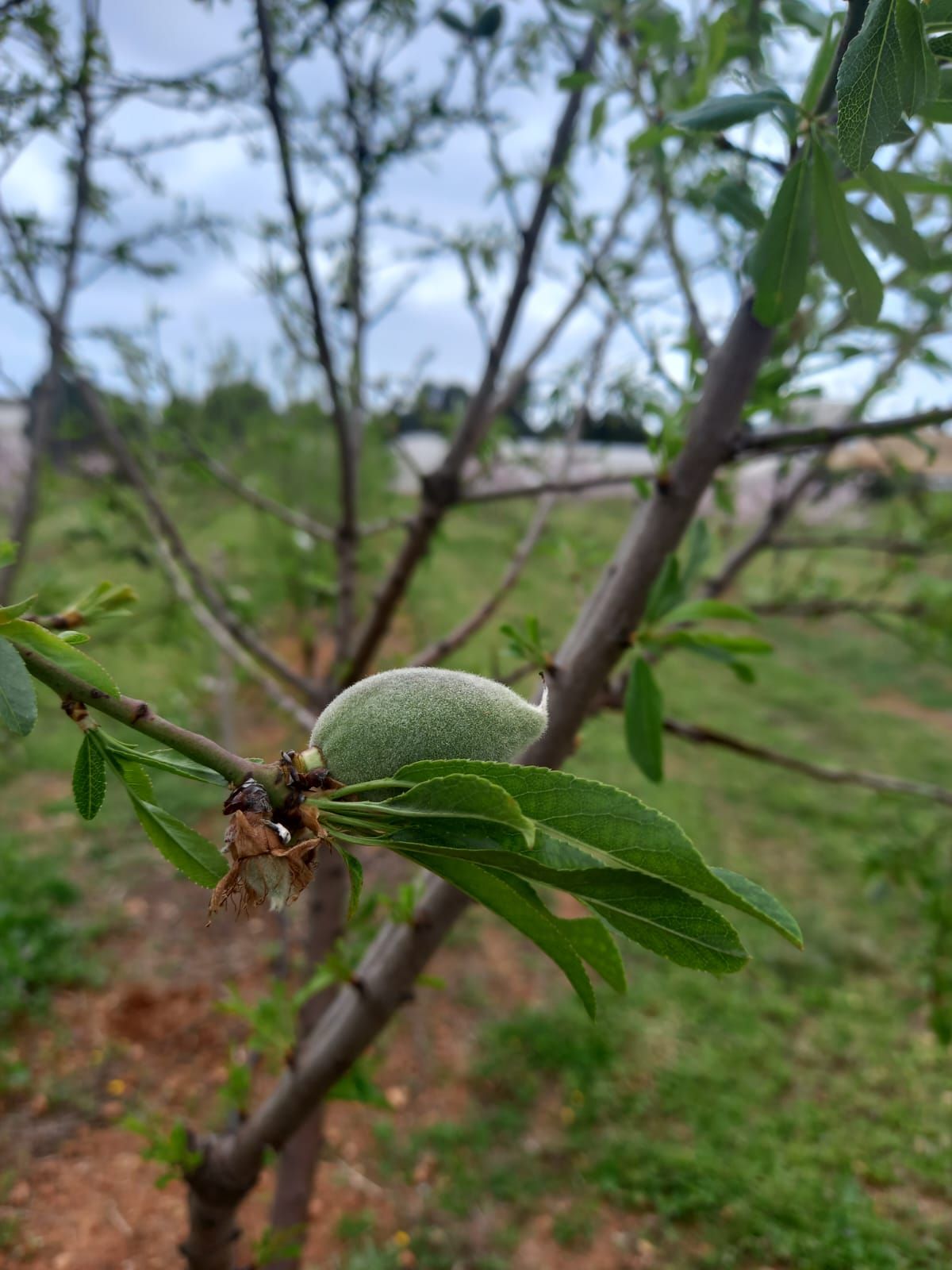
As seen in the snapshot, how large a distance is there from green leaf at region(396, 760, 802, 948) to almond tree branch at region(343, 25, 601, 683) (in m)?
1.56

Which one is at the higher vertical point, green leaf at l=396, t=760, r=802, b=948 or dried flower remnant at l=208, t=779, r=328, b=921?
green leaf at l=396, t=760, r=802, b=948

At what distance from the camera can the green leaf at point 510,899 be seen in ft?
1.78

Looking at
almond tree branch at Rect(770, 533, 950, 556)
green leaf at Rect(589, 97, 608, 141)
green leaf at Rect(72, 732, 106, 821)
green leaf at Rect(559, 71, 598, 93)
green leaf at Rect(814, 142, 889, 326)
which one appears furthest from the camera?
almond tree branch at Rect(770, 533, 950, 556)

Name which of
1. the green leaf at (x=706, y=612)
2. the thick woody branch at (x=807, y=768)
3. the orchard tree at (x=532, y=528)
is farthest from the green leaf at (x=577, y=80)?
the thick woody branch at (x=807, y=768)

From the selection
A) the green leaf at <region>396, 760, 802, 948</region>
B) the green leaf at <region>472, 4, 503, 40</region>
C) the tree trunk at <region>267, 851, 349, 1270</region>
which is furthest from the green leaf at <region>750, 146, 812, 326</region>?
the green leaf at <region>472, 4, 503, 40</region>

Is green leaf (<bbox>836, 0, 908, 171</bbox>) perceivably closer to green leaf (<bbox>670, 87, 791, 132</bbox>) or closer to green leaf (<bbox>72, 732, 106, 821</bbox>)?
green leaf (<bbox>670, 87, 791, 132</bbox>)

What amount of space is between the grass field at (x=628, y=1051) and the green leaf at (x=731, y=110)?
33.3 inches

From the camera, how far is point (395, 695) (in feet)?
1.89

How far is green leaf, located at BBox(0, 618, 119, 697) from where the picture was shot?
0.57m

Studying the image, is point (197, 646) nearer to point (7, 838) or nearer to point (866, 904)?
point (7, 838)

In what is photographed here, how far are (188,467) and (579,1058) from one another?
2.96m

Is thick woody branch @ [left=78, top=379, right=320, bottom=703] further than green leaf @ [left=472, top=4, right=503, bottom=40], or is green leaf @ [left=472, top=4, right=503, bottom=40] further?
thick woody branch @ [left=78, top=379, right=320, bottom=703]

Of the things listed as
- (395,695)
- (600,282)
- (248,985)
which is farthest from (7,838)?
(395,695)

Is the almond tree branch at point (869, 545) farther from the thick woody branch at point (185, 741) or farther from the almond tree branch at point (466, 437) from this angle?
the thick woody branch at point (185, 741)
